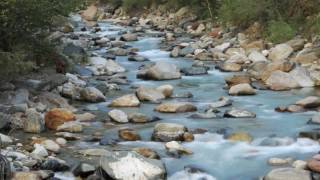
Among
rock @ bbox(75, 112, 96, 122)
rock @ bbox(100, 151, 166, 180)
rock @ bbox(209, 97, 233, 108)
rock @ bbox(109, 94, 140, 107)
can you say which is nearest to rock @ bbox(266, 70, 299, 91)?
rock @ bbox(209, 97, 233, 108)

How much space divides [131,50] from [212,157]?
11.1 meters

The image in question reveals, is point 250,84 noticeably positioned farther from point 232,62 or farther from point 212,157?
point 212,157

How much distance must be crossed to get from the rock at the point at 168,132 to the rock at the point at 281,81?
164 inches

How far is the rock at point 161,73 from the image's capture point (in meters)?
14.8

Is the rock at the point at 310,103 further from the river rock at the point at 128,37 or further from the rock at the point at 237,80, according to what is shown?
the river rock at the point at 128,37

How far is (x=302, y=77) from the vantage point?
13469 millimetres

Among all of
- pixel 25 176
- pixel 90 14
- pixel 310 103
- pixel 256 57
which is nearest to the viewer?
pixel 25 176

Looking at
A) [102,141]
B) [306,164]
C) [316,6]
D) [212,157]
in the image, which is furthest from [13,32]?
[316,6]

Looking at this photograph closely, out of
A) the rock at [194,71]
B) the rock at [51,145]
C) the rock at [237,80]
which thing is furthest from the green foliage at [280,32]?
the rock at [51,145]

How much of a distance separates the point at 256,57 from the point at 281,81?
313cm

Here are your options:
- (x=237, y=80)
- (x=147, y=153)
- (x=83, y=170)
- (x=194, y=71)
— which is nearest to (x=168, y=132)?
(x=147, y=153)

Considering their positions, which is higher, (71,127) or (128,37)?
(128,37)

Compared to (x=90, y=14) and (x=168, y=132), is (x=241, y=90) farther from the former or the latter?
(x=90, y=14)

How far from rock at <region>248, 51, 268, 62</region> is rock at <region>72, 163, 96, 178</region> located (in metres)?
9.12
